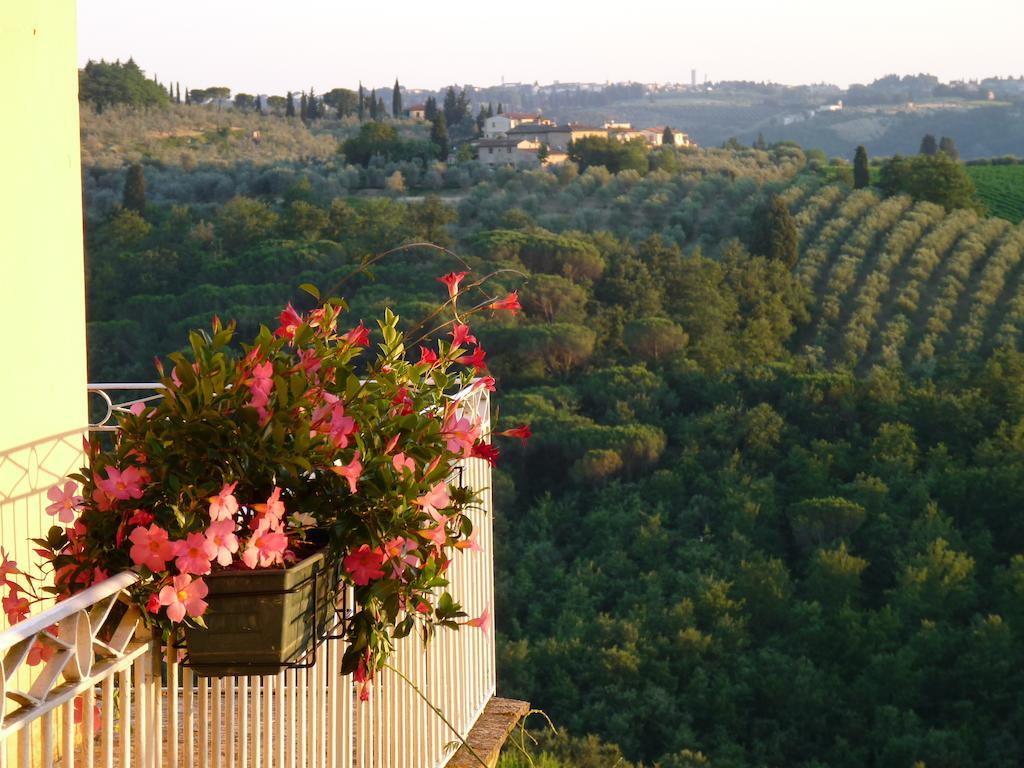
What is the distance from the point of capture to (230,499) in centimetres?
132

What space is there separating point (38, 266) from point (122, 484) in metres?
1.08

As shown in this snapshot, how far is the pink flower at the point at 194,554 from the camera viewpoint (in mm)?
1299

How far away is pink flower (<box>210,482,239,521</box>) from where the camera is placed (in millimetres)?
1307

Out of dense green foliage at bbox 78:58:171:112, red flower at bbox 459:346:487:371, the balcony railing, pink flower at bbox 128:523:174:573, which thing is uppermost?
dense green foliage at bbox 78:58:171:112

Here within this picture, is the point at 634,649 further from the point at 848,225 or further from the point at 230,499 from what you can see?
the point at 230,499

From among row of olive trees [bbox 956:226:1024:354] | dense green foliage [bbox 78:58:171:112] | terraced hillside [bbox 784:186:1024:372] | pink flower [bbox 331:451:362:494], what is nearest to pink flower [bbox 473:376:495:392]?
pink flower [bbox 331:451:362:494]

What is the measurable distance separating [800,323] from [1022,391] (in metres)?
6.57

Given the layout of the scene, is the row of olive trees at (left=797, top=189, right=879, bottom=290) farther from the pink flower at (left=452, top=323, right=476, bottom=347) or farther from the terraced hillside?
the pink flower at (left=452, top=323, right=476, bottom=347)

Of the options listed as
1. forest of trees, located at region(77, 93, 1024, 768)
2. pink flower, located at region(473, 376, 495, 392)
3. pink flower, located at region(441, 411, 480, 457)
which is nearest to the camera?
pink flower, located at region(441, 411, 480, 457)

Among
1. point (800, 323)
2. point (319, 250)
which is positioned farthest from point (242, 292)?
point (800, 323)

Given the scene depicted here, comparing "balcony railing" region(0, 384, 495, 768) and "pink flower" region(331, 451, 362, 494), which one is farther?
"pink flower" region(331, 451, 362, 494)

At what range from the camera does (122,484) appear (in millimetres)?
1330

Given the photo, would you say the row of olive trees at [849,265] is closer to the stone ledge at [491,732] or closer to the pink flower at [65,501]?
the stone ledge at [491,732]

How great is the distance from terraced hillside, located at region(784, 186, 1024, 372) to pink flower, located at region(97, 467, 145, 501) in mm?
26243
